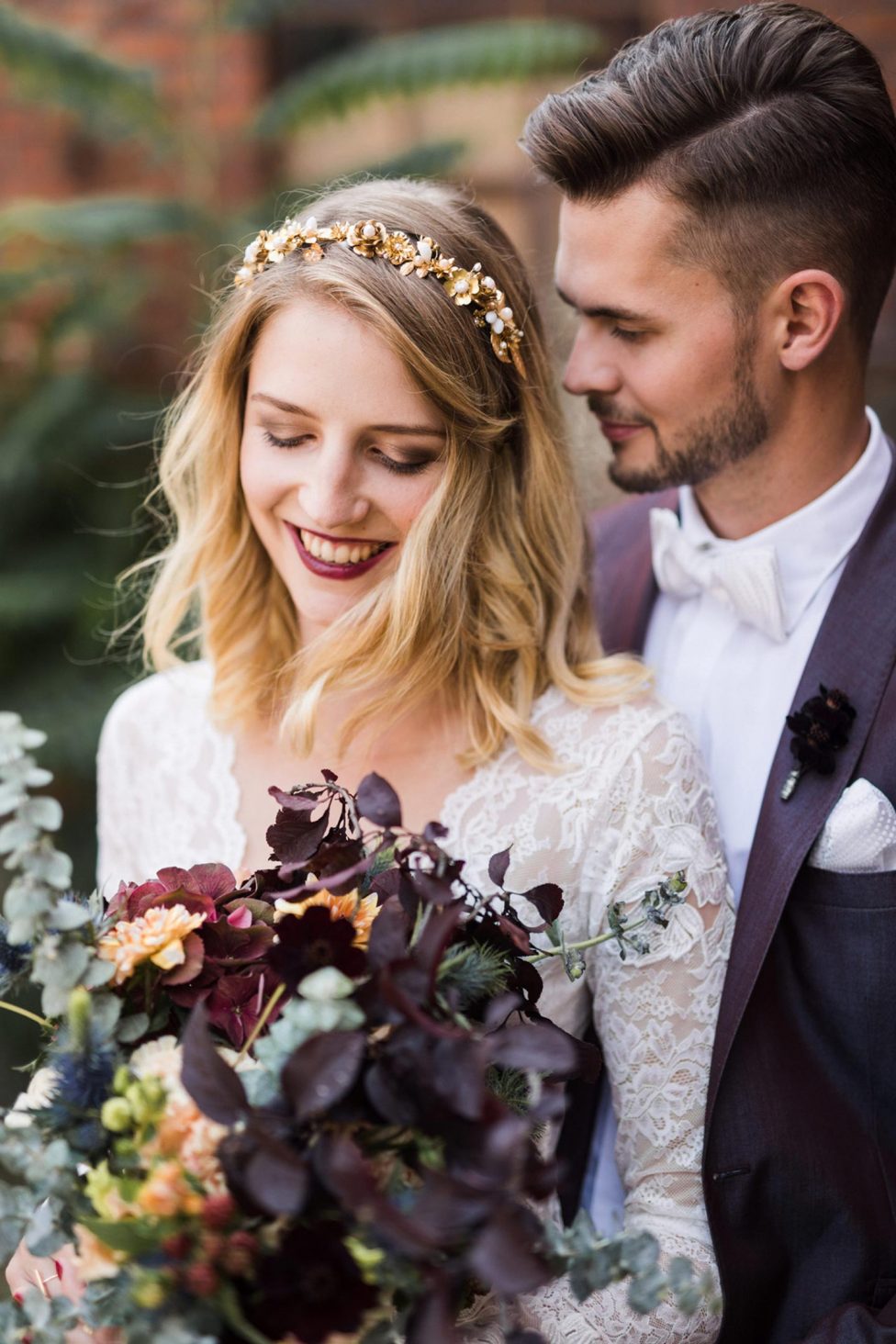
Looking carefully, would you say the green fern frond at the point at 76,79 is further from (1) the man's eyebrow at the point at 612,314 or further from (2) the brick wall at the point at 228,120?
(1) the man's eyebrow at the point at 612,314

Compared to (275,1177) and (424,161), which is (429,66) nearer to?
(424,161)

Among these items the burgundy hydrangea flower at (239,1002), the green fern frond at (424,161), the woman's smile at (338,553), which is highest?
the green fern frond at (424,161)

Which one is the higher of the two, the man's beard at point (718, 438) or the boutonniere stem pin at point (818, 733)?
the man's beard at point (718, 438)

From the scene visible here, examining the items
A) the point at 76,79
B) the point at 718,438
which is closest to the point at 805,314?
the point at 718,438

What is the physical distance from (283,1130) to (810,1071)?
1.15 metres

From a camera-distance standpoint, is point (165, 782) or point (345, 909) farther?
point (165, 782)

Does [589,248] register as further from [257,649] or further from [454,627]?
[257,649]

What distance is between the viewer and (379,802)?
4.81 feet

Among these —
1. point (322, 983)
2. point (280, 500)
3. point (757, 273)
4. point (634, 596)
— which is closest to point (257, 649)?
point (280, 500)

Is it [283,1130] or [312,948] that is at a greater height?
[312,948]

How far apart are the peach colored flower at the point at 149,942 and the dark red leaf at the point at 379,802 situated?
0.72ft

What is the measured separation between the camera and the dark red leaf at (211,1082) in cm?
119

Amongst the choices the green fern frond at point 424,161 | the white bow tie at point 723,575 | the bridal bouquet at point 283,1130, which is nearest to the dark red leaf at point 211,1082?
the bridal bouquet at point 283,1130

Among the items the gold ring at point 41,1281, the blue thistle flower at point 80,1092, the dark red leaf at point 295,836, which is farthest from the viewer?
the gold ring at point 41,1281
